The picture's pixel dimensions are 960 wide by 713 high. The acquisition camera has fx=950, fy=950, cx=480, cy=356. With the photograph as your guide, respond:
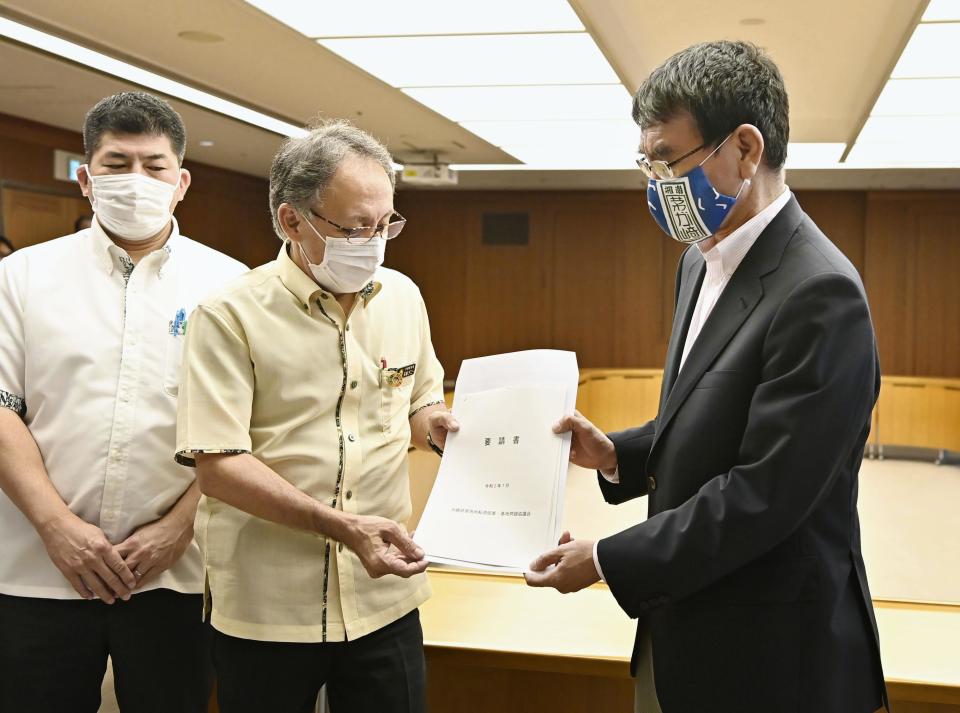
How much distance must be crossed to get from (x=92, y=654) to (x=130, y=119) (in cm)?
129

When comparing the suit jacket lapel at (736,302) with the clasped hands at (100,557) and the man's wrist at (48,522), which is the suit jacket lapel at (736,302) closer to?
the clasped hands at (100,557)

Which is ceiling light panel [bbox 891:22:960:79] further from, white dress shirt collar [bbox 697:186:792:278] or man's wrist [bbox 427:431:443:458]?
man's wrist [bbox 427:431:443:458]

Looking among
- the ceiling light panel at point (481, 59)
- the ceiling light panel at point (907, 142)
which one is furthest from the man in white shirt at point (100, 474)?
the ceiling light panel at point (907, 142)

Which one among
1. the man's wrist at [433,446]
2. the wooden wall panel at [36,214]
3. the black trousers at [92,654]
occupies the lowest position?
the black trousers at [92,654]

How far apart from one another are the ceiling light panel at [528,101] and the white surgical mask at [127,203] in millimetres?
5342

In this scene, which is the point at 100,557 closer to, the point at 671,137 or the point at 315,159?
the point at 315,159

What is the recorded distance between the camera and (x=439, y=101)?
8359mm

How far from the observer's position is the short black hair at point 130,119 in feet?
7.69

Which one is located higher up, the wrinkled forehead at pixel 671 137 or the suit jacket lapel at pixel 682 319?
the wrinkled forehead at pixel 671 137

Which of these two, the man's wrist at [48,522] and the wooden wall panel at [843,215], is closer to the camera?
the man's wrist at [48,522]

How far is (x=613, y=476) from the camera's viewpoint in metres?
2.23

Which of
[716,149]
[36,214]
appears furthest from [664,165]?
[36,214]

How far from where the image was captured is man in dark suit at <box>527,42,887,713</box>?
164 cm

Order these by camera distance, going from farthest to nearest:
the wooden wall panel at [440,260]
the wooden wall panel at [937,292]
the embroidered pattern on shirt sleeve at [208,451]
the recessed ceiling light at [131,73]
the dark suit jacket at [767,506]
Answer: the wooden wall panel at [440,260], the wooden wall panel at [937,292], the recessed ceiling light at [131,73], the embroidered pattern on shirt sleeve at [208,451], the dark suit jacket at [767,506]
